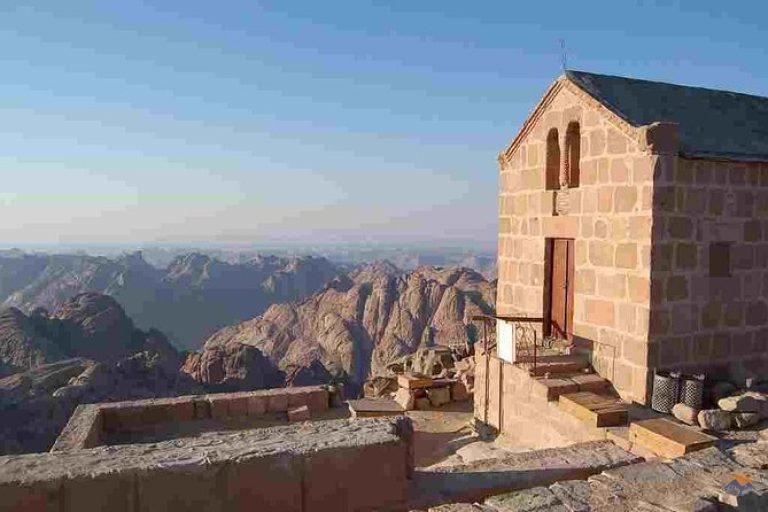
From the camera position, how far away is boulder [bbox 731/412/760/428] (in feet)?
26.6

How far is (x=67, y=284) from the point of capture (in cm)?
11375

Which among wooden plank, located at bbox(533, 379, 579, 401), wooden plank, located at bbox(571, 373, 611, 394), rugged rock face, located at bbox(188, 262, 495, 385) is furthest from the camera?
rugged rock face, located at bbox(188, 262, 495, 385)

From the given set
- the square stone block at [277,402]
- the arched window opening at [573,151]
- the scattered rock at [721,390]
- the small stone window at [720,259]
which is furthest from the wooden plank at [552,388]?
the square stone block at [277,402]

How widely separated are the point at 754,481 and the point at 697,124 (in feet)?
21.1

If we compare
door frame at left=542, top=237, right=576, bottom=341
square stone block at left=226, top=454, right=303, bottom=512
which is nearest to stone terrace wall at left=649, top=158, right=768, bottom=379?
door frame at left=542, top=237, right=576, bottom=341

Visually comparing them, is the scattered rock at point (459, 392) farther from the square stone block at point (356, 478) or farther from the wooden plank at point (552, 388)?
the square stone block at point (356, 478)

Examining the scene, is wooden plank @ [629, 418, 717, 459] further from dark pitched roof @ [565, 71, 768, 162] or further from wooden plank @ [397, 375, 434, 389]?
wooden plank @ [397, 375, 434, 389]

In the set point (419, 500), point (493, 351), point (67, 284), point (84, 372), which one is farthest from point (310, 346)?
point (67, 284)

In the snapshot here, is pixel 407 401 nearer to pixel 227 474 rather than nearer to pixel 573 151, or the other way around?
pixel 573 151

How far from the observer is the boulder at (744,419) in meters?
8.12

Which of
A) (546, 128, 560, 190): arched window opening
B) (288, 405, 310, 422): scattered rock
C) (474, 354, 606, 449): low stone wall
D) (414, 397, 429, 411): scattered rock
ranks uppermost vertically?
(546, 128, 560, 190): arched window opening

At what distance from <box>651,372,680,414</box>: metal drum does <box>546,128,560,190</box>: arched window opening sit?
13.5 ft

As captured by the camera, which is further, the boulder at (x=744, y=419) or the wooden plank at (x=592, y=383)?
the wooden plank at (x=592, y=383)

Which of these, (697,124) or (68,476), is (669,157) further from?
(68,476)
